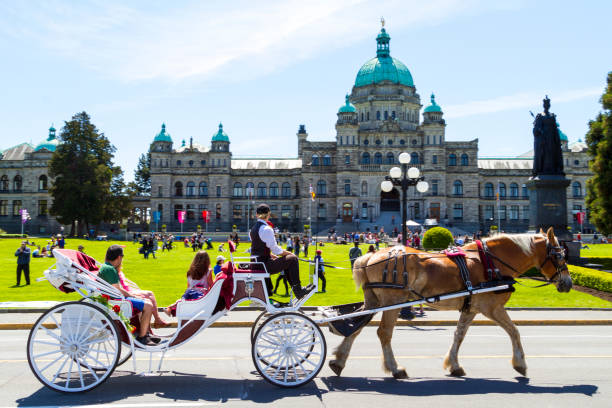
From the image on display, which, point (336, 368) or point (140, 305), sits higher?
point (140, 305)

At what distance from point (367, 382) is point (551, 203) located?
17.2 meters

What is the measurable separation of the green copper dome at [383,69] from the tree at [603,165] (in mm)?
53073

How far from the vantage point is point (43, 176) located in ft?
262

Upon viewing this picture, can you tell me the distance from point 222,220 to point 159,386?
236ft

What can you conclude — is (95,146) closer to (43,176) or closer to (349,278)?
(43,176)

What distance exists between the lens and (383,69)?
8050 centimetres

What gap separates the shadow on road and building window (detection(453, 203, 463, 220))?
69.5 metres

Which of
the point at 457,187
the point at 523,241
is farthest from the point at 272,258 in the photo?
the point at 457,187

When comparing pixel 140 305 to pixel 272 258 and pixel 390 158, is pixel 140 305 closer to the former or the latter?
pixel 272 258

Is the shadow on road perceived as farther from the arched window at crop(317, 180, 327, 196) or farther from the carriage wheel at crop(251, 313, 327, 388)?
the arched window at crop(317, 180, 327, 196)

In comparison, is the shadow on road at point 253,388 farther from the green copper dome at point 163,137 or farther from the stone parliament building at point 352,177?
the green copper dome at point 163,137

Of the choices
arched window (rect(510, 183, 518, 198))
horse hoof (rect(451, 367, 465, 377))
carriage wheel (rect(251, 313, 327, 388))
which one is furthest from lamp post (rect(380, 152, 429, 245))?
arched window (rect(510, 183, 518, 198))

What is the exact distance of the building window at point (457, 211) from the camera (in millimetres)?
74375

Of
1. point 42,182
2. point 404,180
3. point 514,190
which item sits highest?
point 42,182
